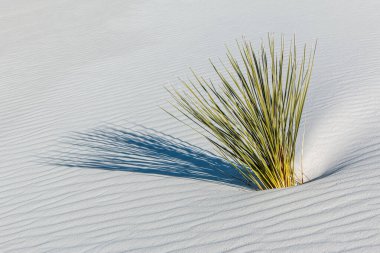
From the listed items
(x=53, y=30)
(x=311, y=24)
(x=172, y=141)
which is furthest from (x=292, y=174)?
(x=53, y=30)

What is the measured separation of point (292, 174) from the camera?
4.33 m

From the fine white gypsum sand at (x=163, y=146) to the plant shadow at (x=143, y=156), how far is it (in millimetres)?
22

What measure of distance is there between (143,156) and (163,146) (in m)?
0.30

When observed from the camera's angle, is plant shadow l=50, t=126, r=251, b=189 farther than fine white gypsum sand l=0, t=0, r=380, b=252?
Yes

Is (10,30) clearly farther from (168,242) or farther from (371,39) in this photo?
(168,242)

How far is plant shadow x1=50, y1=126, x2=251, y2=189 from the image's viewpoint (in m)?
4.94

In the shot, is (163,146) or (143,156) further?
(163,146)

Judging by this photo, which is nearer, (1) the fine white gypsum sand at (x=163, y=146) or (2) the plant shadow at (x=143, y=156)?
(1) the fine white gypsum sand at (x=163, y=146)

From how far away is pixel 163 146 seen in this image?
5.72 metres

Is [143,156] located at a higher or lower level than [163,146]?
lower

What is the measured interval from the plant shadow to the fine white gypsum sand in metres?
0.02

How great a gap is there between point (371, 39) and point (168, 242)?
5.81 m

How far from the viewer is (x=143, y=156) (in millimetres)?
5484

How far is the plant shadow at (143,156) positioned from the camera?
4.94 metres
